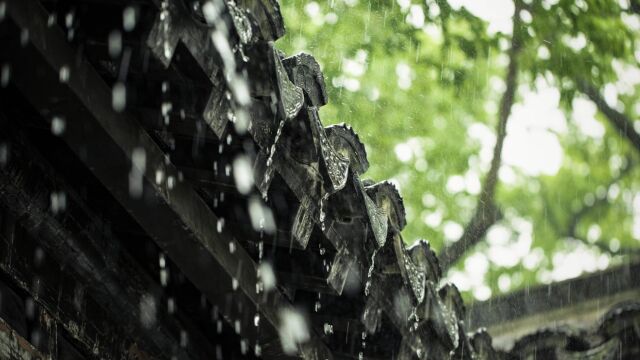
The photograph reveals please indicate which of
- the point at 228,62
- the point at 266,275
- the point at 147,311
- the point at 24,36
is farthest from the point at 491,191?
the point at 24,36

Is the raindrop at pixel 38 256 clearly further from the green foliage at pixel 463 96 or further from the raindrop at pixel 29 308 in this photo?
the green foliage at pixel 463 96

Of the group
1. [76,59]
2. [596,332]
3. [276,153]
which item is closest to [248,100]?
[276,153]

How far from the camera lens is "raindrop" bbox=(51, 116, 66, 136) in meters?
3.64

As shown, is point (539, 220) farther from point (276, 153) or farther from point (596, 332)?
point (276, 153)

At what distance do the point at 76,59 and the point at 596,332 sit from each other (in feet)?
16.0

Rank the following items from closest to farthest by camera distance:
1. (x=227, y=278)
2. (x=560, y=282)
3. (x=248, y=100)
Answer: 1. (x=248, y=100)
2. (x=227, y=278)
3. (x=560, y=282)

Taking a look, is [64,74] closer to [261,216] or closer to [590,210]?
[261,216]

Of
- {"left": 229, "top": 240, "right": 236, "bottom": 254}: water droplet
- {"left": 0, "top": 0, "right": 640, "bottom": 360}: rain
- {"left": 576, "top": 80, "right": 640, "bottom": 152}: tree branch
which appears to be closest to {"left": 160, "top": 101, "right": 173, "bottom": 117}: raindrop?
{"left": 0, "top": 0, "right": 640, "bottom": 360}: rain

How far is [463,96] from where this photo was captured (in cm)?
1445

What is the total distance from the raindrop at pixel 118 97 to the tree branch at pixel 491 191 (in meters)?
9.70

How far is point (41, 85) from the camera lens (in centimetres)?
352

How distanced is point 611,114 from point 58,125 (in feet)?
37.8

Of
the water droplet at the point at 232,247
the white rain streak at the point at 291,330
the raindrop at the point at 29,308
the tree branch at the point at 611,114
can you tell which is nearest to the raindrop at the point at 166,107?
the water droplet at the point at 232,247

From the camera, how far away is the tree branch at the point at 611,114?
1412 cm
